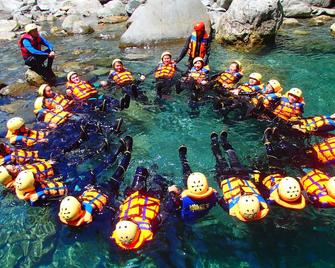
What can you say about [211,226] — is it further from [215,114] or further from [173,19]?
[173,19]

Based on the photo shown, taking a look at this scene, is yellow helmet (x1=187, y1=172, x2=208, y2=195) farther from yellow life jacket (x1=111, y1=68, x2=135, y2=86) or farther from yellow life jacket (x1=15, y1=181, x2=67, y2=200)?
yellow life jacket (x1=111, y1=68, x2=135, y2=86)

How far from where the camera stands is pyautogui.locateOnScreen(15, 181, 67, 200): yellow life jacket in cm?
639

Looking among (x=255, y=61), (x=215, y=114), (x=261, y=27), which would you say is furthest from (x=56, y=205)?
(x=261, y=27)

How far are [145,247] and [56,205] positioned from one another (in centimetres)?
229

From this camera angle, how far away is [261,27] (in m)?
14.8

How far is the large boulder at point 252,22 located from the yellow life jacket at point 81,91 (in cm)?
774

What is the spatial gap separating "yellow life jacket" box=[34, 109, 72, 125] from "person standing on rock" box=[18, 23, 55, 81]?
12.6ft

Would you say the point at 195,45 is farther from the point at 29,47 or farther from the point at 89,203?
the point at 89,203

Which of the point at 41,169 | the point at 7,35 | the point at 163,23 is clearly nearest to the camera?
the point at 41,169

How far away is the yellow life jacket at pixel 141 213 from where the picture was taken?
562 centimetres

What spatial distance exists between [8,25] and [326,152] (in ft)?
75.1

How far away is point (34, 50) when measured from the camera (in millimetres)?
12250

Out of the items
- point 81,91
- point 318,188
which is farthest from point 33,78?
point 318,188

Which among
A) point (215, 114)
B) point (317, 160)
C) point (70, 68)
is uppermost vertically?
point (317, 160)
